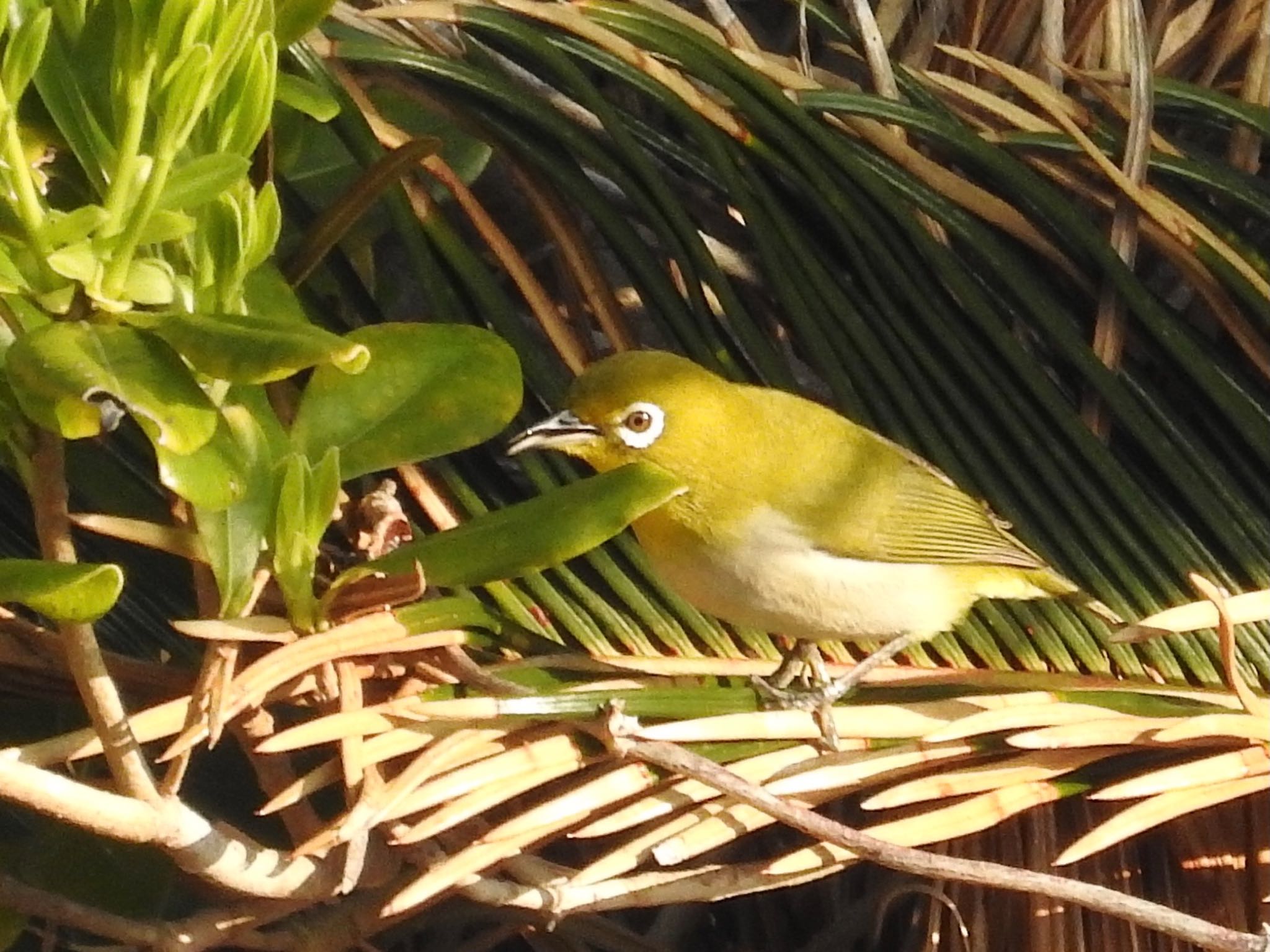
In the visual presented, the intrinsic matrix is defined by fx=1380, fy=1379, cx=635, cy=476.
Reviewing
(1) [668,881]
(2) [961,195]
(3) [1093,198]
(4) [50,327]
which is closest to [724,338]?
(2) [961,195]

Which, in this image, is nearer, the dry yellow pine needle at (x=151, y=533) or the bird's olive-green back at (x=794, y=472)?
the dry yellow pine needle at (x=151, y=533)

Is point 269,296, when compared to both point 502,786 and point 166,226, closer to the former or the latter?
point 166,226

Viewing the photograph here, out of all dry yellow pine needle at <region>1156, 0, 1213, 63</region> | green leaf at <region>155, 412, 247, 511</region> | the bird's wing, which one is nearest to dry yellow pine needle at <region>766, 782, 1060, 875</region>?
the bird's wing

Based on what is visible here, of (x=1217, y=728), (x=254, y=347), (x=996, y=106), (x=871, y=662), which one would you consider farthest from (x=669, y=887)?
(x=996, y=106)

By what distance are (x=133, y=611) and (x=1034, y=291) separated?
27.5 inches

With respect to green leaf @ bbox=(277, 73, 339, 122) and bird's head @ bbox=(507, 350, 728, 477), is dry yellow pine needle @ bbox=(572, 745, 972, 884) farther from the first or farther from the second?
green leaf @ bbox=(277, 73, 339, 122)

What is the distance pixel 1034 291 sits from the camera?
106cm

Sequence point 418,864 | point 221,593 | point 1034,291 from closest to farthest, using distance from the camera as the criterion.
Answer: point 221,593 < point 418,864 < point 1034,291

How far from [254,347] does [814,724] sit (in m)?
0.42

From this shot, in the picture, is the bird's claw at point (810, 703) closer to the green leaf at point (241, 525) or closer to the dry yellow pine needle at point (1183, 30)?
the green leaf at point (241, 525)

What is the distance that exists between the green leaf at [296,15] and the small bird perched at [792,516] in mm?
304

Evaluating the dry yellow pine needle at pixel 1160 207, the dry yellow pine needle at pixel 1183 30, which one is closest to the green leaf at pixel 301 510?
the dry yellow pine needle at pixel 1160 207

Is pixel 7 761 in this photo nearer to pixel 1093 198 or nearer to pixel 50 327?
pixel 50 327

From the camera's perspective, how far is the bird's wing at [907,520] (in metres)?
1.05
